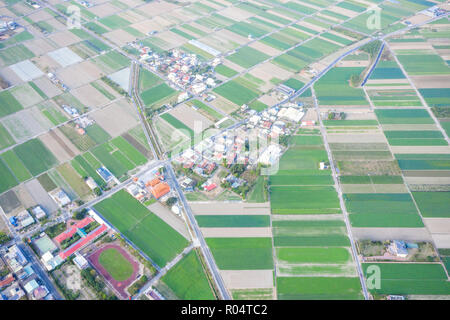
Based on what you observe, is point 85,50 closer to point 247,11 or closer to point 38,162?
point 38,162

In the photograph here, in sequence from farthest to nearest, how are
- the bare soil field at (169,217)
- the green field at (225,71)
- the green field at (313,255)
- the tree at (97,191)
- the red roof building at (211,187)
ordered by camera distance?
the green field at (225,71), the red roof building at (211,187), the tree at (97,191), the bare soil field at (169,217), the green field at (313,255)

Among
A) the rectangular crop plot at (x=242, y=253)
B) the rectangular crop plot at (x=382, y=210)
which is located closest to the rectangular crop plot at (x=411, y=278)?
the rectangular crop plot at (x=382, y=210)

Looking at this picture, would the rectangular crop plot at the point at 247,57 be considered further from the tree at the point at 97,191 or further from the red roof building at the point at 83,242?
the red roof building at the point at 83,242

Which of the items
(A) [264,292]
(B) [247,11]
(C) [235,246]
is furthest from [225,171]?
A: (B) [247,11]

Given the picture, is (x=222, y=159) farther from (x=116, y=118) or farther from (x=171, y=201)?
(x=116, y=118)

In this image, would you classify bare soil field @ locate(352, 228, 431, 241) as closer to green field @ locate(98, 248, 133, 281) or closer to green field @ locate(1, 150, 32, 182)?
green field @ locate(98, 248, 133, 281)

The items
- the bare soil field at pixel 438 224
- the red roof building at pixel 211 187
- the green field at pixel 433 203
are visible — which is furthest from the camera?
the red roof building at pixel 211 187

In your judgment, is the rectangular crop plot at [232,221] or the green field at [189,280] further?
the rectangular crop plot at [232,221]

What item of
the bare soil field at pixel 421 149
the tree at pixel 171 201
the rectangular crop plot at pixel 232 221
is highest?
the bare soil field at pixel 421 149
